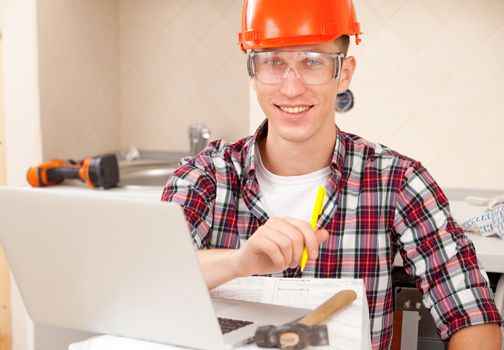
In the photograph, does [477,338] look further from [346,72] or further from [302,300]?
[346,72]

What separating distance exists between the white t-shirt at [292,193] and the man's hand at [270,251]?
41 cm

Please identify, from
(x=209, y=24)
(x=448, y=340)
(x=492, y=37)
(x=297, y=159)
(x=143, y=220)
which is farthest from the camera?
(x=209, y=24)

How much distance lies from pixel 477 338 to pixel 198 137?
1827mm

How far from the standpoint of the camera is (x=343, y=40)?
1479mm

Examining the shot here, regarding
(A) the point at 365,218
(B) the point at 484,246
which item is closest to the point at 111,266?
(A) the point at 365,218

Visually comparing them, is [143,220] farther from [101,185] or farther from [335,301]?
[101,185]

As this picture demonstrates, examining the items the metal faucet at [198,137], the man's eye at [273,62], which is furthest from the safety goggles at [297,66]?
the metal faucet at [198,137]

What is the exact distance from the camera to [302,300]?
101 centimetres

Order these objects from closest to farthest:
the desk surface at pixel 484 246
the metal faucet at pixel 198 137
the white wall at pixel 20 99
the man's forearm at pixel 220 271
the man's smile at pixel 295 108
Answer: the man's forearm at pixel 220 271
the man's smile at pixel 295 108
the desk surface at pixel 484 246
the white wall at pixel 20 99
the metal faucet at pixel 198 137

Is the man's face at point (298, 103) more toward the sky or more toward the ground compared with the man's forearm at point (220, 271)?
more toward the sky

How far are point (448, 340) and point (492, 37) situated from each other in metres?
1.25

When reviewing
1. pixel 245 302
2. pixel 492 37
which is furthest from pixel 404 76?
pixel 245 302

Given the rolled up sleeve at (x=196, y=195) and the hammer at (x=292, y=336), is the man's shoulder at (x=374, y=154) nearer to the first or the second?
the rolled up sleeve at (x=196, y=195)

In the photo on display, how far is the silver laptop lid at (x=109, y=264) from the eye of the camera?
770 millimetres
